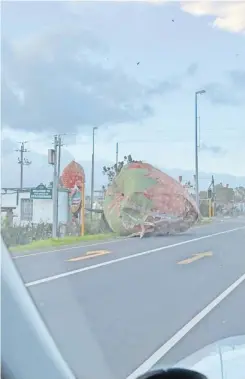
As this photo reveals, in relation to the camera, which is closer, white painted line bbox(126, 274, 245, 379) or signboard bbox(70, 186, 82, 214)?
white painted line bbox(126, 274, 245, 379)

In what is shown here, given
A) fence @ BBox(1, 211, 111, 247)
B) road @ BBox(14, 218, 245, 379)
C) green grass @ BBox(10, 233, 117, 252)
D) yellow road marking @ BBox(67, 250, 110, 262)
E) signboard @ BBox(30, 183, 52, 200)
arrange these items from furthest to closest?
yellow road marking @ BBox(67, 250, 110, 262)
signboard @ BBox(30, 183, 52, 200)
road @ BBox(14, 218, 245, 379)
green grass @ BBox(10, 233, 117, 252)
fence @ BBox(1, 211, 111, 247)

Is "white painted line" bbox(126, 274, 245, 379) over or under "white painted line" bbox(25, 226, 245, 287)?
under

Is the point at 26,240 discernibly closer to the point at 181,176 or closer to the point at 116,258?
the point at 116,258

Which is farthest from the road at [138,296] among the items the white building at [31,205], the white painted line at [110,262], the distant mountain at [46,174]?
the distant mountain at [46,174]

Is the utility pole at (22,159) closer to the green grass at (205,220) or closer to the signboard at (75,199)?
the signboard at (75,199)

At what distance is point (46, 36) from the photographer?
225 centimetres

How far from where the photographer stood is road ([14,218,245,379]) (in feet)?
A: 7.41

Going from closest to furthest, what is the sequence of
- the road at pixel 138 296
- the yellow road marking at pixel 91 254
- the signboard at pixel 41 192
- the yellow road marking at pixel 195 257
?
the road at pixel 138 296 → the signboard at pixel 41 192 → the yellow road marking at pixel 91 254 → the yellow road marking at pixel 195 257

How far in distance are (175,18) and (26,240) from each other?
1.10 m

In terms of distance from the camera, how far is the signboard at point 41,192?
7.78 ft

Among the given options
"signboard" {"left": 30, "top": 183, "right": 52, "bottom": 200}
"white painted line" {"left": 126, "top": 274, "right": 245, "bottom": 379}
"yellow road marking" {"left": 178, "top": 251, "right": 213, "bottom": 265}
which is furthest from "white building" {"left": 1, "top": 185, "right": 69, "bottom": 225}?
"yellow road marking" {"left": 178, "top": 251, "right": 213, "bottom": 265}

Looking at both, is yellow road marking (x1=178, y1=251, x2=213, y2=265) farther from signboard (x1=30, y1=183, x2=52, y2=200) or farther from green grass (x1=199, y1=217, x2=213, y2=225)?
signboard (x1=30, y1=183, x2=52, y2=200)

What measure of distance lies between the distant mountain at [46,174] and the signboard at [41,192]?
0.02m

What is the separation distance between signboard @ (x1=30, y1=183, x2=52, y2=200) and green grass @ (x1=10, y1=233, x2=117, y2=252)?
16 cm
